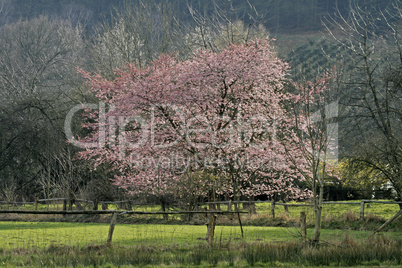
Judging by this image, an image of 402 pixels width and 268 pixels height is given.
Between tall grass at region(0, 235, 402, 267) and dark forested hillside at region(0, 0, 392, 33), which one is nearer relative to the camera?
tall grass at region(0, 235, 402, 267)

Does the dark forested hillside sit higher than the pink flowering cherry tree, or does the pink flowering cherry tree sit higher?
the dark forested hillside

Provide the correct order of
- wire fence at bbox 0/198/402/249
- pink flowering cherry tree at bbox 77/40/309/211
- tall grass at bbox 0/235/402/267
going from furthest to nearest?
1. pink flowering cherry tree at bbox 77/40/309/211
2. wire fence at bbox 0/198/402/249
3. tall grass at bbox 0/235/402/267

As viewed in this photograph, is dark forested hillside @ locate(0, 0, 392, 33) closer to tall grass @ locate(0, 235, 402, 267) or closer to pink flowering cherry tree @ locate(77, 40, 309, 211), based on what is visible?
pink flowering cherry tree @ locate(77, 40, 309, 211)

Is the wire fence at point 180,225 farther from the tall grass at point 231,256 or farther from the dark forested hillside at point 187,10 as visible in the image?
the dark forested hillside at point 187,10

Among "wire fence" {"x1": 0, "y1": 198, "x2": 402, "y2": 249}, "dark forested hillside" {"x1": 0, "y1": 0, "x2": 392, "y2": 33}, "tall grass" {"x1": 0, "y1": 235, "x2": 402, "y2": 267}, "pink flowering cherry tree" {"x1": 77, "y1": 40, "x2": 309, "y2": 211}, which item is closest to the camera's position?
"tall grass" {"x1": 0, "y1": 235, "x2": 402, "y2": 267}

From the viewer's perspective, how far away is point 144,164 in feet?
62.5

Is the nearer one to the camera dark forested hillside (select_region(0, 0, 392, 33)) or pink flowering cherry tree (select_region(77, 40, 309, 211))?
pink flowering cherry tree (select_region(77, 40, 309, 211))

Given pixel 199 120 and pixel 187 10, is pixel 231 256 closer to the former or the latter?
pixel 199 120

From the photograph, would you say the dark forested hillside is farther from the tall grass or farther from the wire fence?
the tall grass

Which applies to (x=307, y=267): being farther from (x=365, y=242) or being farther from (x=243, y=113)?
(x=243, y=113)

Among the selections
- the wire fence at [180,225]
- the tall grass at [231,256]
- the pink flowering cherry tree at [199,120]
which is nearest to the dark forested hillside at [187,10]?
the pink flowering cherry tree at [199,120]

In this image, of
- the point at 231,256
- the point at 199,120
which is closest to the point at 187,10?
the point at 199,120

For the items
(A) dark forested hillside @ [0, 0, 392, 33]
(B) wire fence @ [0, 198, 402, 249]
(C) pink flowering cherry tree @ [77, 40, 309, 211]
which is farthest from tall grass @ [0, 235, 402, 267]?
(A) dark forested hillside @ [0, 0, 392, 33]

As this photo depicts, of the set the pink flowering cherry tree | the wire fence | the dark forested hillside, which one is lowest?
the wire fence
